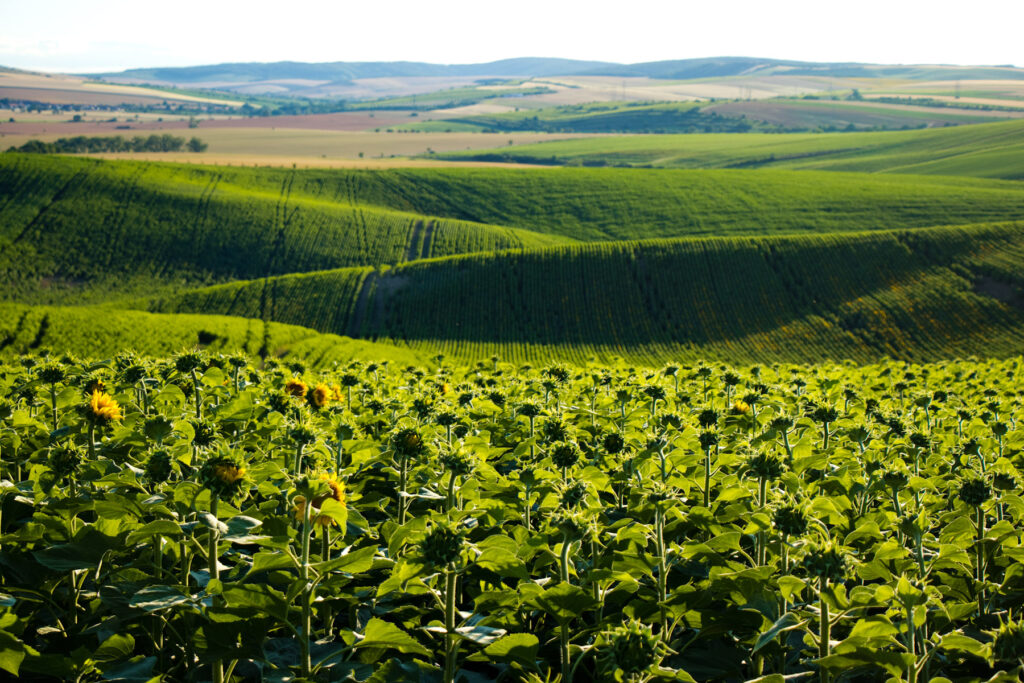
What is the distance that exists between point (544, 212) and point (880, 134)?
111 m

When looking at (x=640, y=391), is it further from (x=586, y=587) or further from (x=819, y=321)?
(x=819, y=321)

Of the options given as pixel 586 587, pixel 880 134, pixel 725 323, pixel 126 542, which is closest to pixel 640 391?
pixel 586 587

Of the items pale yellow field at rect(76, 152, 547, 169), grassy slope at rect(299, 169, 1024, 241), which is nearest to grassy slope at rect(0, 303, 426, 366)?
grassy slope at rect(299, 169, 1024, 241)

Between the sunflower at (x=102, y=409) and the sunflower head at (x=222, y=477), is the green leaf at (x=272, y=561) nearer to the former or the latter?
the sunflower head at (x=222, y=477)

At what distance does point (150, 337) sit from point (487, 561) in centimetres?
5480

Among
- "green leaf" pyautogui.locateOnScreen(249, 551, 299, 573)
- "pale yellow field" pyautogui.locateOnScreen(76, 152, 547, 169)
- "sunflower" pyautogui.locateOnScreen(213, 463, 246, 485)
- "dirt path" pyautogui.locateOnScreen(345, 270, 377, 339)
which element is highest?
"pale yellow field" pyautogui.locateOnScreen(76, 152, 547, 169)

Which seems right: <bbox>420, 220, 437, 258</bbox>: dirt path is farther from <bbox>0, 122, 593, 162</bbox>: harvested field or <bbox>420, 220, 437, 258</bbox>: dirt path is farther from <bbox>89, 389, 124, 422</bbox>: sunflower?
<bbox>89, 389, 124, 422</bbox>: sunflower

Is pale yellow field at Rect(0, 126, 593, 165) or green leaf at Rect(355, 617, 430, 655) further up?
pale yellow field at Rect(0, 126, 593, 165)

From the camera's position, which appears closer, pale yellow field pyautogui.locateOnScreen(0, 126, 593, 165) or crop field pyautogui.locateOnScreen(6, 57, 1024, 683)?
crop field pyautogui.locateOnScreen(6, 57, 1024, 683)

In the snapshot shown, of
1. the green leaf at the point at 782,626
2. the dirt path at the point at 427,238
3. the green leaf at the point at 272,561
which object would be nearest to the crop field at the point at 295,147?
the dirt path at the point at 427,238

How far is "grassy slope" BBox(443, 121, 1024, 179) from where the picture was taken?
137 meters

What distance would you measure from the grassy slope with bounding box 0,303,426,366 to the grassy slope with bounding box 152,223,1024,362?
481 inches

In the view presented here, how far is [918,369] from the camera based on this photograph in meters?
23.3

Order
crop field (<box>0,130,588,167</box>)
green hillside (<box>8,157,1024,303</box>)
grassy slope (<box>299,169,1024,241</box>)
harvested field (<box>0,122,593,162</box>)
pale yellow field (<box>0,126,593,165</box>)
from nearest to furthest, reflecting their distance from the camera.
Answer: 1. green hillside (<box>8,157,1024,303</box>)
2. grassy slope (<box>299,169,1024,241</box>)
3. harvested field (<box>0,122,593,162</box>)
4. crop field (<box>0,130,588,167</box>)
5. pale yellow field (<box>0,126,593,165</box>)
